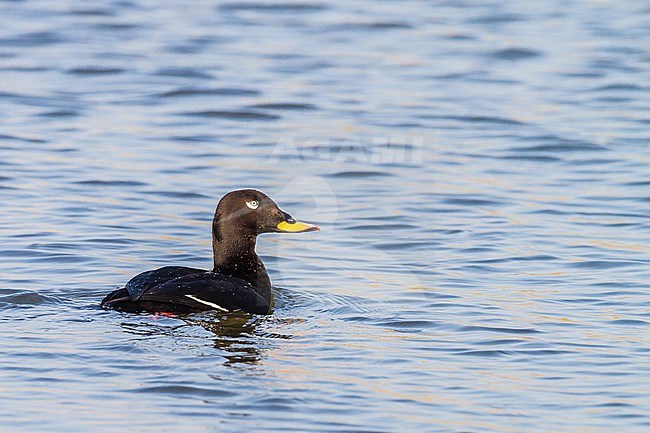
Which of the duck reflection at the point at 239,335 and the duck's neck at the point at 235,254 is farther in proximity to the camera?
the duck's neck at the point at 235,254

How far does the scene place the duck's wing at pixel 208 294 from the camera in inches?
306

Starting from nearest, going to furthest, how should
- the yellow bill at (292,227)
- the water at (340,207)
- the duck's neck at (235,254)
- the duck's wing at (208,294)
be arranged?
the water at (340,207)
the duck's wing at (208,294)
the duck's neck at (235,254)
the yellow bill at (292,227)

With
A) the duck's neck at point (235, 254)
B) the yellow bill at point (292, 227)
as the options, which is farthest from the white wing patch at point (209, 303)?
the yellow bill at point (292, 227)

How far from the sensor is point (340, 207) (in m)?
11.6

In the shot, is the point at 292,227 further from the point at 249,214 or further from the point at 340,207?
the point at 340,207

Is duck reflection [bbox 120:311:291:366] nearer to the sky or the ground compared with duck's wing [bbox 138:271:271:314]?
nearer to the ground

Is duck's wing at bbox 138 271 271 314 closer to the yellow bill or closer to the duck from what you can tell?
the duck

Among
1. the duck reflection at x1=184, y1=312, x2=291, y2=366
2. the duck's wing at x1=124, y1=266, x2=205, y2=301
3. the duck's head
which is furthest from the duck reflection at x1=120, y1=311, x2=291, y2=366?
the duck's head

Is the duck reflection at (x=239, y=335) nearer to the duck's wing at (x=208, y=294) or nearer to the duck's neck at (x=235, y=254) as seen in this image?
the duck's wing at (x=208, y=294)

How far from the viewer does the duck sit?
782 cm

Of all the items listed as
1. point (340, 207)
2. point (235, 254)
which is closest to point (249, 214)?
point (235, 254)

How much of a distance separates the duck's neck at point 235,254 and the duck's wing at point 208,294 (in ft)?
0.87

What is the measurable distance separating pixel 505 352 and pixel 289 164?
19.1 ft

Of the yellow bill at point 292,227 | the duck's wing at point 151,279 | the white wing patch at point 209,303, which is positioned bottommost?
the white wing patch at point 209,303
